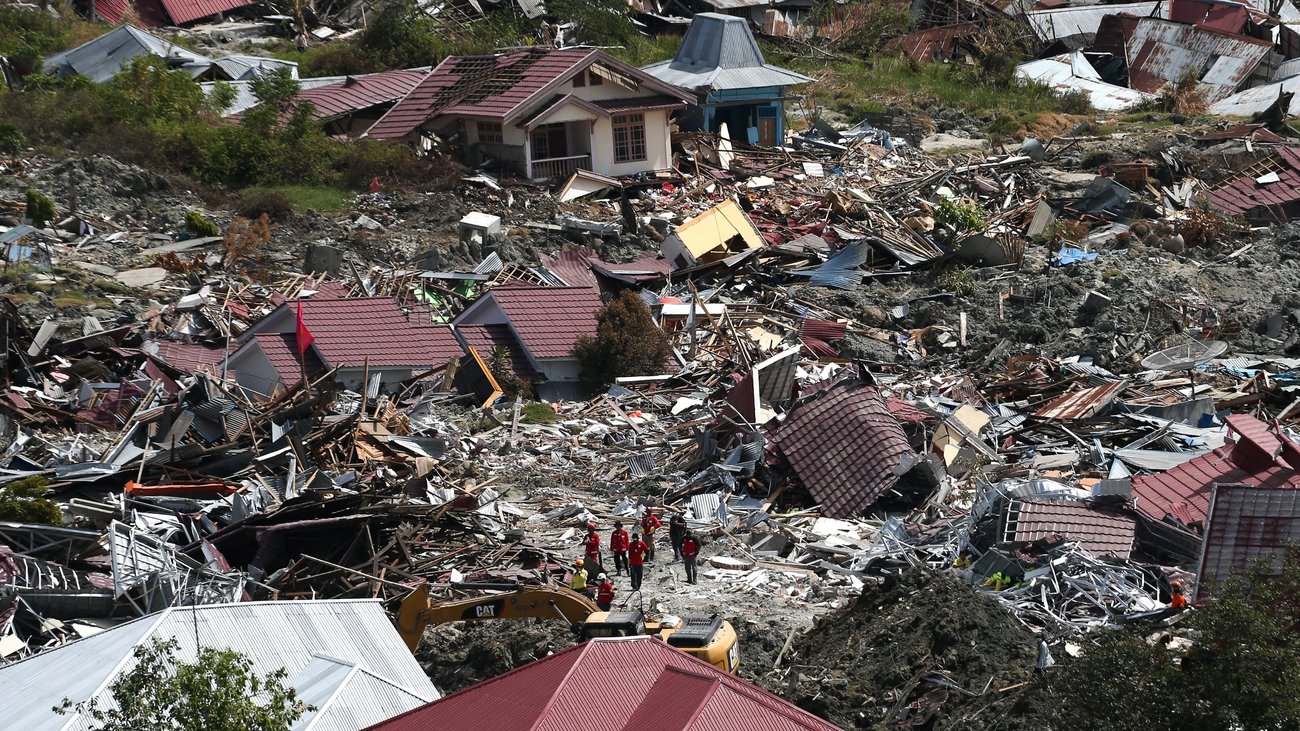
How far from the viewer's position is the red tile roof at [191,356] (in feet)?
75.5

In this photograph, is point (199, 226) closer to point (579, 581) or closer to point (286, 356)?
point (286, 356)

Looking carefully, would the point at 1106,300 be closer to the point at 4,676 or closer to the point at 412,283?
the point at 412,283

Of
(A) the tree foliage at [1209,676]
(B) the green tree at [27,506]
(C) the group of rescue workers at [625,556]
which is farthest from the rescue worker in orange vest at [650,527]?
(A) the tree foliage at [1209,676]

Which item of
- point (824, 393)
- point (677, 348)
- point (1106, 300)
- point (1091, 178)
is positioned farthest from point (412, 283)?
point (1091, 178)

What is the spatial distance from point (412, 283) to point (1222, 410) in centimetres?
1360

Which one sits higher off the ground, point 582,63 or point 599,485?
point 582,63

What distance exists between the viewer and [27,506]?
1709 centimetres

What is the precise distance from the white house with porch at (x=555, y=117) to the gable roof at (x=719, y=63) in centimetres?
268

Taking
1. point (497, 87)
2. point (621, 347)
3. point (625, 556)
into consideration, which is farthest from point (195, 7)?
point (625, 556)

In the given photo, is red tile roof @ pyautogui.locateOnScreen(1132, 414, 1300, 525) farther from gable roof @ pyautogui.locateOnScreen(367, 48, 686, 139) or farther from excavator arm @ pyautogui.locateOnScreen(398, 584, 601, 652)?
gable roof @ pyautogui.locateOnScreen(367, 48, 686, 139)

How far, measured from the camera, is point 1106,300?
25.6 meters

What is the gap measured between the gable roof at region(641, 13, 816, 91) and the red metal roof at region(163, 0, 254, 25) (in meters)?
14.0

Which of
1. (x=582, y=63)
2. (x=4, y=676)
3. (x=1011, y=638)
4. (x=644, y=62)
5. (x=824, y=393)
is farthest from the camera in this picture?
(x=644, y=62)

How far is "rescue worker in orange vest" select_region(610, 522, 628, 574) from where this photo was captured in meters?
17.3
